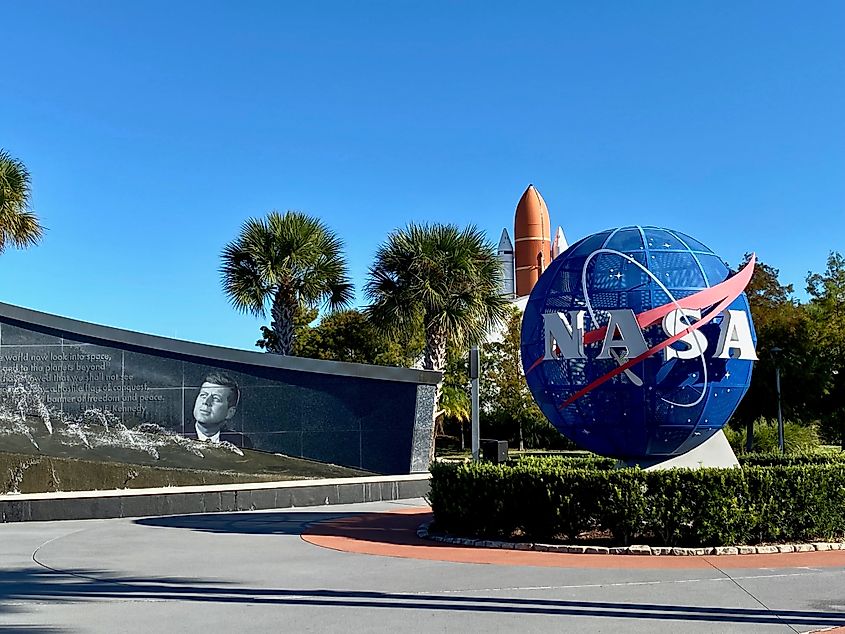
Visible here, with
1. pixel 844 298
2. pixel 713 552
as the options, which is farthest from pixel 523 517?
pixel 844 298

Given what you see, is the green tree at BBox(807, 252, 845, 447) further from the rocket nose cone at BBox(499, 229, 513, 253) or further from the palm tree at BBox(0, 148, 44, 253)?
the rocket nose cone at BBox(499, 229, 513, 253)

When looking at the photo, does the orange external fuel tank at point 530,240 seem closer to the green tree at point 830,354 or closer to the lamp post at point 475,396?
the green tree at point 830,354

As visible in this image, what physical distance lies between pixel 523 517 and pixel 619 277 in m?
3.88

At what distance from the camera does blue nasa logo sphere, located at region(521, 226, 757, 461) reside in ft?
43.6

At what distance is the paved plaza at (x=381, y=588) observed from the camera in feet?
25.3

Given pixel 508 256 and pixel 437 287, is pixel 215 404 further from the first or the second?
pixel 508 256

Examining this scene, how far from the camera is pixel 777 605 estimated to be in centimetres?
833

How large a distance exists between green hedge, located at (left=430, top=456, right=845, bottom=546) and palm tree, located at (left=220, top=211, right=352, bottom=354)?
16066mm

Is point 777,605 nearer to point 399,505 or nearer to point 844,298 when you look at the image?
point 399,505

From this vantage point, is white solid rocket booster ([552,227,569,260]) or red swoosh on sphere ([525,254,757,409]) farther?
white solid rocket booster ([552,227,569,260])

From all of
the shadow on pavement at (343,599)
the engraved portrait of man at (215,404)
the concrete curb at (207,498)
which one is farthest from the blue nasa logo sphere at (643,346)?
the engraved portrait of man at (215,404)

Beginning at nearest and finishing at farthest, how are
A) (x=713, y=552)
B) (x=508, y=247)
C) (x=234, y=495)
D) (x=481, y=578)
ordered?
(x=481, y=578)
(x=713, y=552)
(x=234, y=495)
(x=508, y=247)

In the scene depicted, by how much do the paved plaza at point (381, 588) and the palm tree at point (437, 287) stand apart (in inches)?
598

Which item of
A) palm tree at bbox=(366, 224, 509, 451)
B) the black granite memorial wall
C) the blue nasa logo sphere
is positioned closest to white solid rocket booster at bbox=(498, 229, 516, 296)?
palm tree at bbox=(366, 224, 509, 451)
